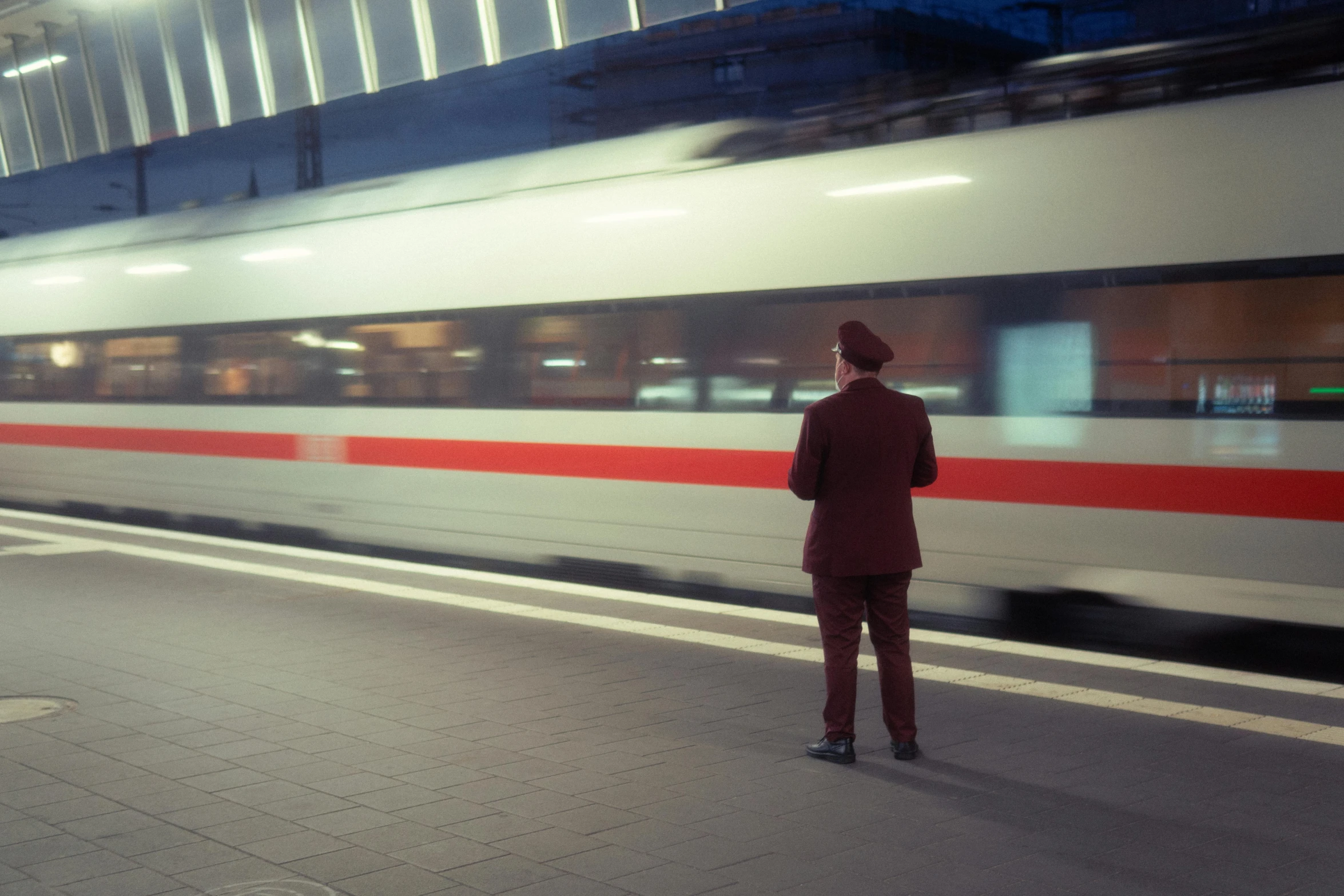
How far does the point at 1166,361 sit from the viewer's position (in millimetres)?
7457

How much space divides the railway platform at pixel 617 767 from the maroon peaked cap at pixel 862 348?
5.40ft

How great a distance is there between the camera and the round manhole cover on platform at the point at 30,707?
254 inches

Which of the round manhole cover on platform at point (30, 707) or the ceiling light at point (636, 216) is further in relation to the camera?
the ceiling light at point (636, 216)

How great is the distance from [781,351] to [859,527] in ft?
12.3

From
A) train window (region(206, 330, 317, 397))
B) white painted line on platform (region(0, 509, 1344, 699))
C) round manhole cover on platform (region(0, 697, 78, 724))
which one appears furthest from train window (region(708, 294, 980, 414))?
train window (region(206, 330, 317, 397))

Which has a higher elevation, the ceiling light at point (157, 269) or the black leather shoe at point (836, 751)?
the ceiling light at point (157, 269)

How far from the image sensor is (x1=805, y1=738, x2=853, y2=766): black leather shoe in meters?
5.61

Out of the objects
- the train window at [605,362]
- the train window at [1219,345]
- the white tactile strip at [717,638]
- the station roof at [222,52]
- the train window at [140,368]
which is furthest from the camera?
the train window at [140,368]

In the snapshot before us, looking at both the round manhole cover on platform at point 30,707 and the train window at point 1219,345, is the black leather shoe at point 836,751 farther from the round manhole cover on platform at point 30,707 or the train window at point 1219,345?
the round manhole cover on platform at point 30,707

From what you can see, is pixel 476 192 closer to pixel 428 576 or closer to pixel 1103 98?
pixel 428 576

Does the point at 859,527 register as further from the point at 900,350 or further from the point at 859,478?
the point at 900,350

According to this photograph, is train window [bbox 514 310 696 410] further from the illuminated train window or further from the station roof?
the station roof

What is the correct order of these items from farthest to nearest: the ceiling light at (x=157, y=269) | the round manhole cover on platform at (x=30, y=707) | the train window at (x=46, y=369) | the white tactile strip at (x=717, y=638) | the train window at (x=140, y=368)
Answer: the train window at (x=46, y=369)
the train window at (x=140, y=368)
the ceiling light at (x=157, y=269)
the round manhole cover on platform at (x=30, y=707)
the white tactile strip at (x=717, y=638)

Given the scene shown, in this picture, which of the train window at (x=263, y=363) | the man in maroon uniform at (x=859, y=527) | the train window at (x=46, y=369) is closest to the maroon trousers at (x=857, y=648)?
the man in maroon uniform at (x=859, y=527)
